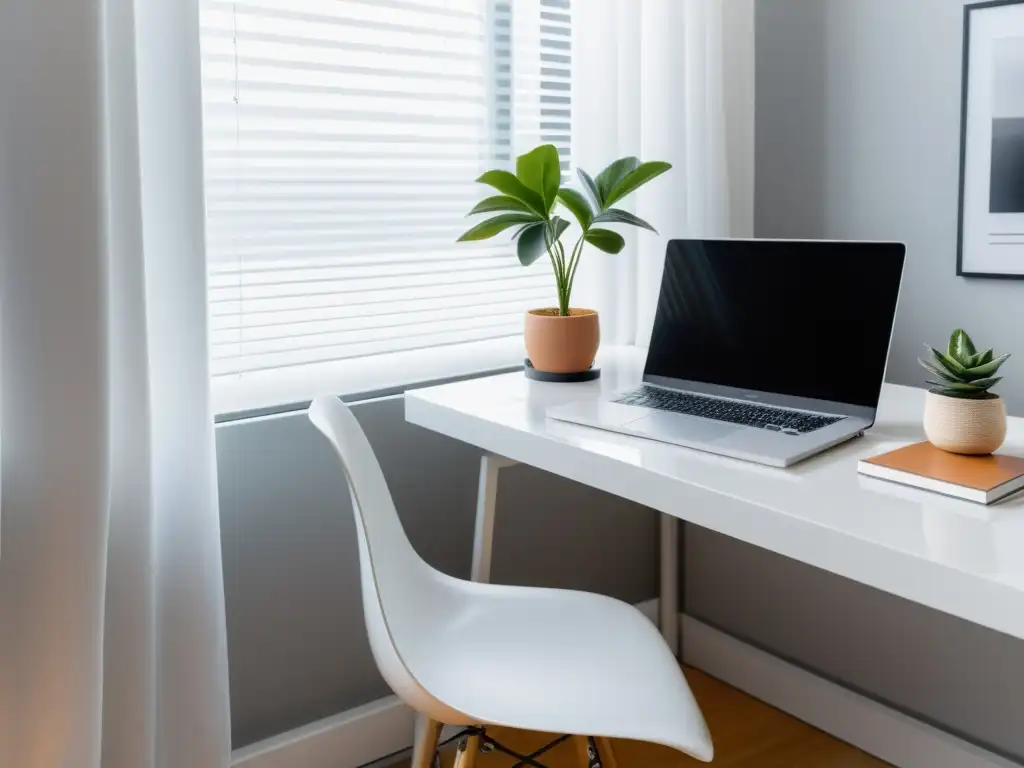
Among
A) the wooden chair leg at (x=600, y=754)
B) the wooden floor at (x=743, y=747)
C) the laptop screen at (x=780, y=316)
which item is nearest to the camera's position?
the wooden chair leg at (x=600, y=754)

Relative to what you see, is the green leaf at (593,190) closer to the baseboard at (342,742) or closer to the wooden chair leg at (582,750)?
the wooden chair leg at (582,750)

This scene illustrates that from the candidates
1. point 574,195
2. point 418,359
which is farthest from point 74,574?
point 574,195

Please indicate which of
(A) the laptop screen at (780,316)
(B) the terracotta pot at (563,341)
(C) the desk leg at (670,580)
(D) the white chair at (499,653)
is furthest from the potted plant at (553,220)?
→ (C) the desk leg at (670,580)

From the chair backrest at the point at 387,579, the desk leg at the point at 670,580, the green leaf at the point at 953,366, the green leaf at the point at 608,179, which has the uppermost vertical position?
the green leaf at the point at 608,179

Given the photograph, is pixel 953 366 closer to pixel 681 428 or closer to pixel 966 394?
pixel 966 394

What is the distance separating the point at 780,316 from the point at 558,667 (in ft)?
2.10

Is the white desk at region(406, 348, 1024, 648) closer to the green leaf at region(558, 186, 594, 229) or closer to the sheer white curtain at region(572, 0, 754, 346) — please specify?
the green leaf at region(558, 186, 594, 229)

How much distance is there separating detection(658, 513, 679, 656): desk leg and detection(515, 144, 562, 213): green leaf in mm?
912

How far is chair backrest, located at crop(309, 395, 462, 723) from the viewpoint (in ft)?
3.88

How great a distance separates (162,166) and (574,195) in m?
0.66

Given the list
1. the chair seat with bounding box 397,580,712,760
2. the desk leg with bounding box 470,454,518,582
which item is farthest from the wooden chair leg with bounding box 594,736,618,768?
the desk leg with bounding box 470,454,518,582

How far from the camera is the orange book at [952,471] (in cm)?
108

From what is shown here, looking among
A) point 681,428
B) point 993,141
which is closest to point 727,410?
point 681,428

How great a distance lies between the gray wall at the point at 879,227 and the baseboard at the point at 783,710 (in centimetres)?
3
